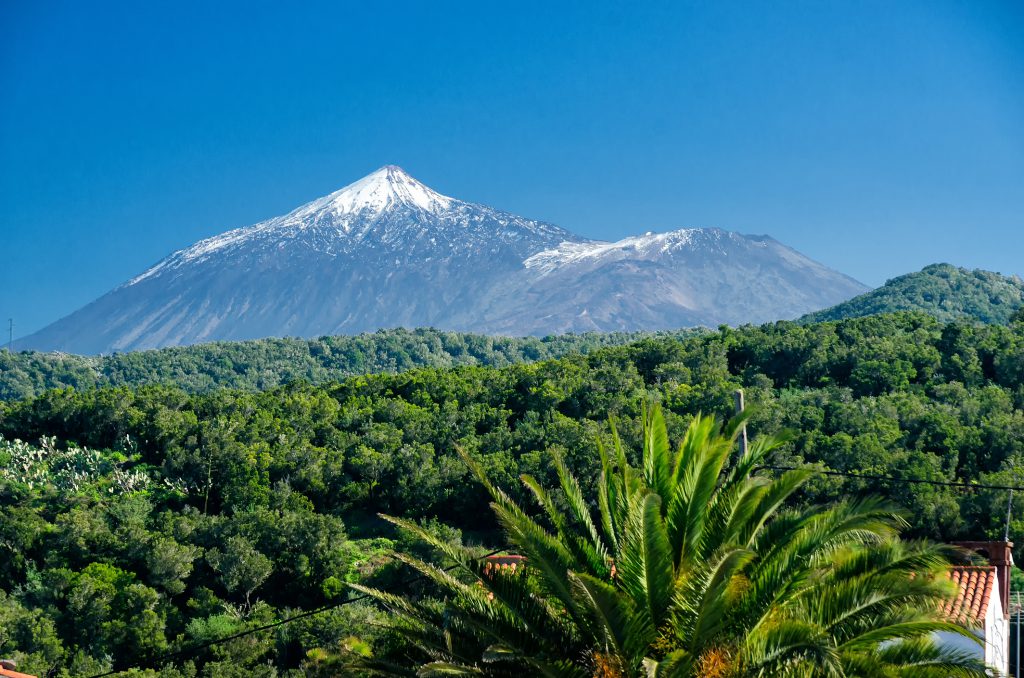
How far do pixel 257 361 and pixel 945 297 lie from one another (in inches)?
3168

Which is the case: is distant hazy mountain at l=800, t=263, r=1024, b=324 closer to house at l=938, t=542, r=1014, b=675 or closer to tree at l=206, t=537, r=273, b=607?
tree at l=206, t=537, r=273, b=607

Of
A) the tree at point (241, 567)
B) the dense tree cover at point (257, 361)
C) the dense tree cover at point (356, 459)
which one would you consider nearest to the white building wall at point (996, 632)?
the dense tree cover at point (356, 459)

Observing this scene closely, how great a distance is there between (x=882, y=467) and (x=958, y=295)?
10970 cm

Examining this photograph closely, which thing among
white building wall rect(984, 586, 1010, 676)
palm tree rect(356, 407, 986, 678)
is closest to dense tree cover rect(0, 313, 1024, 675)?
white building wall rect(984, 586, 1010, 676)

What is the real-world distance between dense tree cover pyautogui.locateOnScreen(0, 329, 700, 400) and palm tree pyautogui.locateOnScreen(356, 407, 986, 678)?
108769mm

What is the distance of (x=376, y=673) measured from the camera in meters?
11.9

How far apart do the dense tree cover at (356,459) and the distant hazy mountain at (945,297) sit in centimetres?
6405

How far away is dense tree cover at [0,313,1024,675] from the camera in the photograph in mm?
42125

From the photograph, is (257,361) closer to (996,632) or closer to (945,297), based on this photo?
(945,297)

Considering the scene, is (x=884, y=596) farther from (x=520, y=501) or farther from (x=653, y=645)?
(x=520, y=501)

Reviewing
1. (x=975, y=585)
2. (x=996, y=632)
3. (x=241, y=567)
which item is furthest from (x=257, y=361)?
(x=975, y=585)

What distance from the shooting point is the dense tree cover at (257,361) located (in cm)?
12925

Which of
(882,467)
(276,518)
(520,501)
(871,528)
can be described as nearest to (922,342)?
(882,467)

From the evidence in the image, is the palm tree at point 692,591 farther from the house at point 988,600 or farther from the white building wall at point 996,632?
the white building wall at point 996,632
